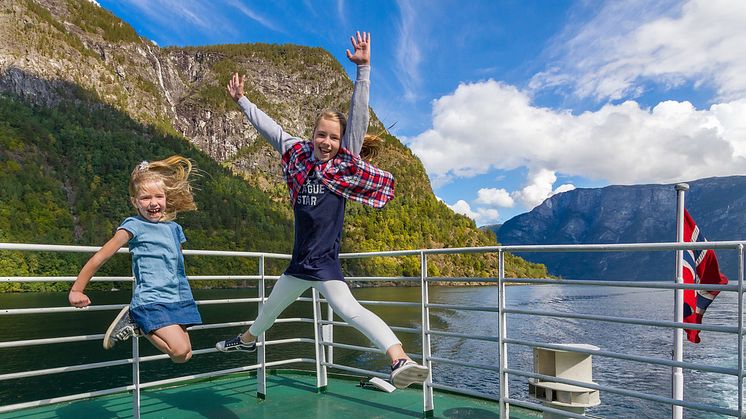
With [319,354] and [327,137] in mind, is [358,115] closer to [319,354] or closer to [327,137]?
[327,137]

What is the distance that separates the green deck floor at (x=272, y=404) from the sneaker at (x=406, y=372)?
4.21ft

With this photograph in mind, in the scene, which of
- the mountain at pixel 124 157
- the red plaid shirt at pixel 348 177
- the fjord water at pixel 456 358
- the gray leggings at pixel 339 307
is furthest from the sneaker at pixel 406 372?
the mountain at pixel 124 157

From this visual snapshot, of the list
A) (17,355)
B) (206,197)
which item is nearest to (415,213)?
(206,197)

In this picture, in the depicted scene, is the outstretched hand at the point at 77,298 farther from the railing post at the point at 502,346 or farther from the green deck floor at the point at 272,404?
the railing post at the point at 502,346

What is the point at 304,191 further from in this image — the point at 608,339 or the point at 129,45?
the point at 129,45

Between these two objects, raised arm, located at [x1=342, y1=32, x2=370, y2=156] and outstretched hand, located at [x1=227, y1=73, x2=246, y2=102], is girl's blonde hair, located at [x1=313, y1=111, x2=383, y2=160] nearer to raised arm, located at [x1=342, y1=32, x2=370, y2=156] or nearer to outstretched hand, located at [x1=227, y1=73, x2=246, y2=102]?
raised arm, located at [x1=342, y1=32, x2=370, y2=156]

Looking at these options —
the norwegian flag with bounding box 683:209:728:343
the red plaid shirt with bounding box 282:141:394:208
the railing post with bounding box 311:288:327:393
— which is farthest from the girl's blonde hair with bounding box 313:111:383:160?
the norwegian flag with bounding box 683:209:728:343

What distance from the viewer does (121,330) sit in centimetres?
233

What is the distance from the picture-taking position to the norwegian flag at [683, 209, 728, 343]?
3.19 meters

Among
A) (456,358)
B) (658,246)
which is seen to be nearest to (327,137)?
(658,246)

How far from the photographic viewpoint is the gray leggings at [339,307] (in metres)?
2.17

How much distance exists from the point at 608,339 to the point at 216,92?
137949 millimetres

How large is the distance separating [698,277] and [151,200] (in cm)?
332

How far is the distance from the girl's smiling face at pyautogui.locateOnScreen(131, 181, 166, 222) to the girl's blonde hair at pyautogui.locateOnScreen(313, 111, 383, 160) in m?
0.87
